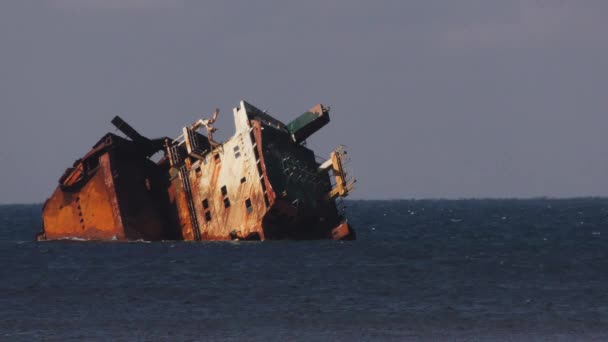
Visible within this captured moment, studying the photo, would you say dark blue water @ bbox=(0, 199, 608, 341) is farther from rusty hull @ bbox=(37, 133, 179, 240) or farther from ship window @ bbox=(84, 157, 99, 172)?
ship window @ bbox=(84, 157, 99, 172)

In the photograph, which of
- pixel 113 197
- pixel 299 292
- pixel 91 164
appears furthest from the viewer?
pixel 91 164

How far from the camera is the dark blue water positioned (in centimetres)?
2534

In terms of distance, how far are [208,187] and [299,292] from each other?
31.9 ft

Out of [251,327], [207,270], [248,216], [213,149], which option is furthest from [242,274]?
[251,327]

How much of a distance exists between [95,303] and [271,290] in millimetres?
5312

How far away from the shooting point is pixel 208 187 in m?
40.0

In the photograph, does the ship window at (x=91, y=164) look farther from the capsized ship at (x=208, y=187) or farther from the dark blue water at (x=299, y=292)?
the dark blue water at (x=299, y=292)

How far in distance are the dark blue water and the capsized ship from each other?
33.7 inches

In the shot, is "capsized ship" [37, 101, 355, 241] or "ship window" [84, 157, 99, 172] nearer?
"capsized ship" [37, 101, 355, 241]

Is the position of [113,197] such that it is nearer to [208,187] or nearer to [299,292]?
[208,187]

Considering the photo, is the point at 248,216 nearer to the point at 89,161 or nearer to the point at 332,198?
the point at 332,198

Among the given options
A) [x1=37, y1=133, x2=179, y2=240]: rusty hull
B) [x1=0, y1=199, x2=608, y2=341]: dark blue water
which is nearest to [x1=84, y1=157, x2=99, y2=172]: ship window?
[x1=37, y1=133, x2=179, y2=240]: rusty hull

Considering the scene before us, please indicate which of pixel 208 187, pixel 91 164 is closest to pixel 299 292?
pixel 208 187

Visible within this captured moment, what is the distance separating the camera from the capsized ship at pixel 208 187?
38.9 m
